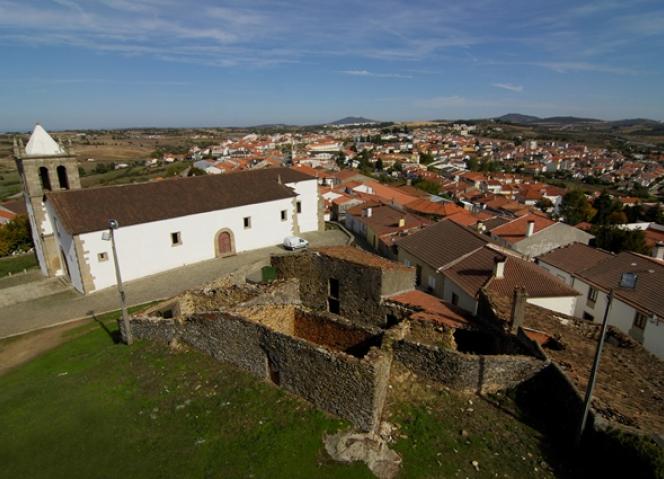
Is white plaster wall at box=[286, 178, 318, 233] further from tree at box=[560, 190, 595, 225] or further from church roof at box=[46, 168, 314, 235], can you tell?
tree at box=[560, 190, 595, 225]

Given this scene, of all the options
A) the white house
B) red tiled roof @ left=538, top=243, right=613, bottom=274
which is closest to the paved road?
the white house

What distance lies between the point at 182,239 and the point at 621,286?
27.1m

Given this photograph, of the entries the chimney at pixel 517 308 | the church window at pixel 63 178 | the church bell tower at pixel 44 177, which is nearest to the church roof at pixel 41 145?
the church bell tower at pixel 44 177

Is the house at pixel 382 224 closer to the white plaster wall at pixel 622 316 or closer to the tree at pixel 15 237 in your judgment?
the white plaster wall at pixel 622 316

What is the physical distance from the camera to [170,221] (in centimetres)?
2839

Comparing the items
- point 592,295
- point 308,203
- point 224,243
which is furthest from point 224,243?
point 592,295

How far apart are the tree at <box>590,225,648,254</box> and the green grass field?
2072 inches

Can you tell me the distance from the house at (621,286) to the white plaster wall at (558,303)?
7.01 feet

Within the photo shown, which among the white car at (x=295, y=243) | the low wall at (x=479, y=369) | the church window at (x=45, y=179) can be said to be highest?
the church window at (x=45, y=179)

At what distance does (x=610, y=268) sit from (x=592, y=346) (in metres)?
15.4

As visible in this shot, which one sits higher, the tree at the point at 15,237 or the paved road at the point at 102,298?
the paved road at the point at 102,298

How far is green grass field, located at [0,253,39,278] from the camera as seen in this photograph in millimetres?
35062

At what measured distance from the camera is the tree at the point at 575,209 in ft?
246

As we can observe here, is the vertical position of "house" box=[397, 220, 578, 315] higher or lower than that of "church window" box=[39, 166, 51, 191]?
lower
